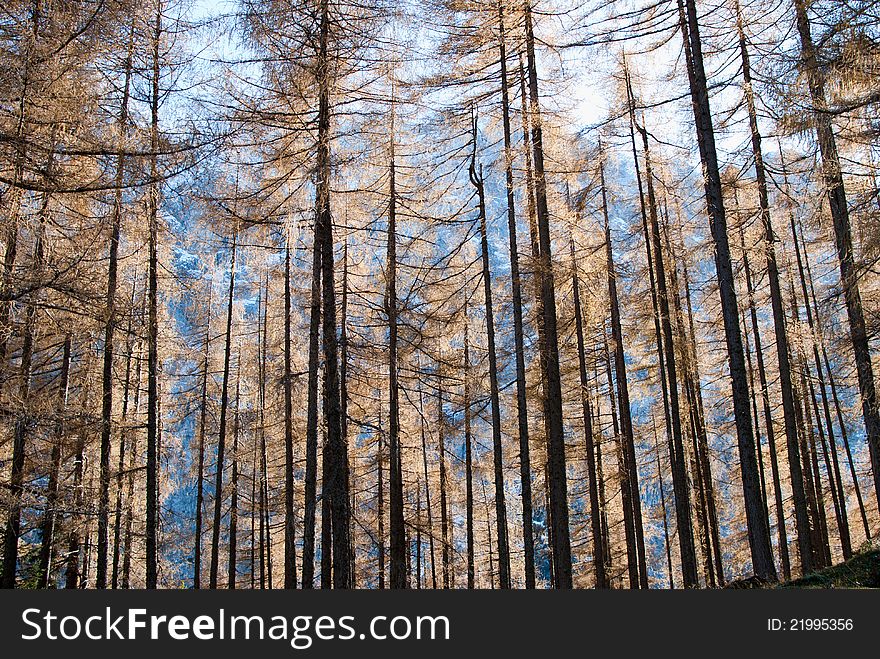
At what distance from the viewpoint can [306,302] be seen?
1773 cm

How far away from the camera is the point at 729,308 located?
9.61m

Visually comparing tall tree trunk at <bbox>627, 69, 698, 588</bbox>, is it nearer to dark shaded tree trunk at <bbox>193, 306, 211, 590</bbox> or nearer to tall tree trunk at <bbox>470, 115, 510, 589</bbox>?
tall tree trunk at <bbox>470, 115, 510, 589</bbox>

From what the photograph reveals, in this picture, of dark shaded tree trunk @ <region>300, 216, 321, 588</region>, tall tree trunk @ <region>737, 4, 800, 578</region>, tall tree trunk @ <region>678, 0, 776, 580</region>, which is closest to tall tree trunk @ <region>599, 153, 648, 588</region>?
tall tree trunk @ <region>737, 4, 800, 578</region>

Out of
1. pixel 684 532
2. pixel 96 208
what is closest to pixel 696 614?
pixel 684 532

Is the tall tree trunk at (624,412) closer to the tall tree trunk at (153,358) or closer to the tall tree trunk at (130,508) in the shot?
the tall tree trunk at (153,358)

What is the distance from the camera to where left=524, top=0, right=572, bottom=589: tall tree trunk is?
428 inches

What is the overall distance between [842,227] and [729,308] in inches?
128

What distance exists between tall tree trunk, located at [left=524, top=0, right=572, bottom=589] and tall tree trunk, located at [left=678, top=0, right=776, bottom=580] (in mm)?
2793

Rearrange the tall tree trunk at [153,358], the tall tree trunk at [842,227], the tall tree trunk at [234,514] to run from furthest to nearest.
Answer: the tall tree trunk at [234,514] → the tall tree trunk at [153,358] → the tall tree trunk at [842,227]

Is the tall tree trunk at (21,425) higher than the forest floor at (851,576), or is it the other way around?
the tall tree trunk at (21,425)

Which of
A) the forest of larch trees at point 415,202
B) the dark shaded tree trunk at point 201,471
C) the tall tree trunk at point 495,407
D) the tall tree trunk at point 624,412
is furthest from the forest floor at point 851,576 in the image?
the dark shaded tree trunk at point 201,471

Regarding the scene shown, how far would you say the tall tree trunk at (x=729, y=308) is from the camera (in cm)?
912

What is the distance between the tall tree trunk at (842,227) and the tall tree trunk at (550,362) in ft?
14.7

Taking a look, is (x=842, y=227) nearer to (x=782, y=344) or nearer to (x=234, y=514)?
(x=782, y=344)
